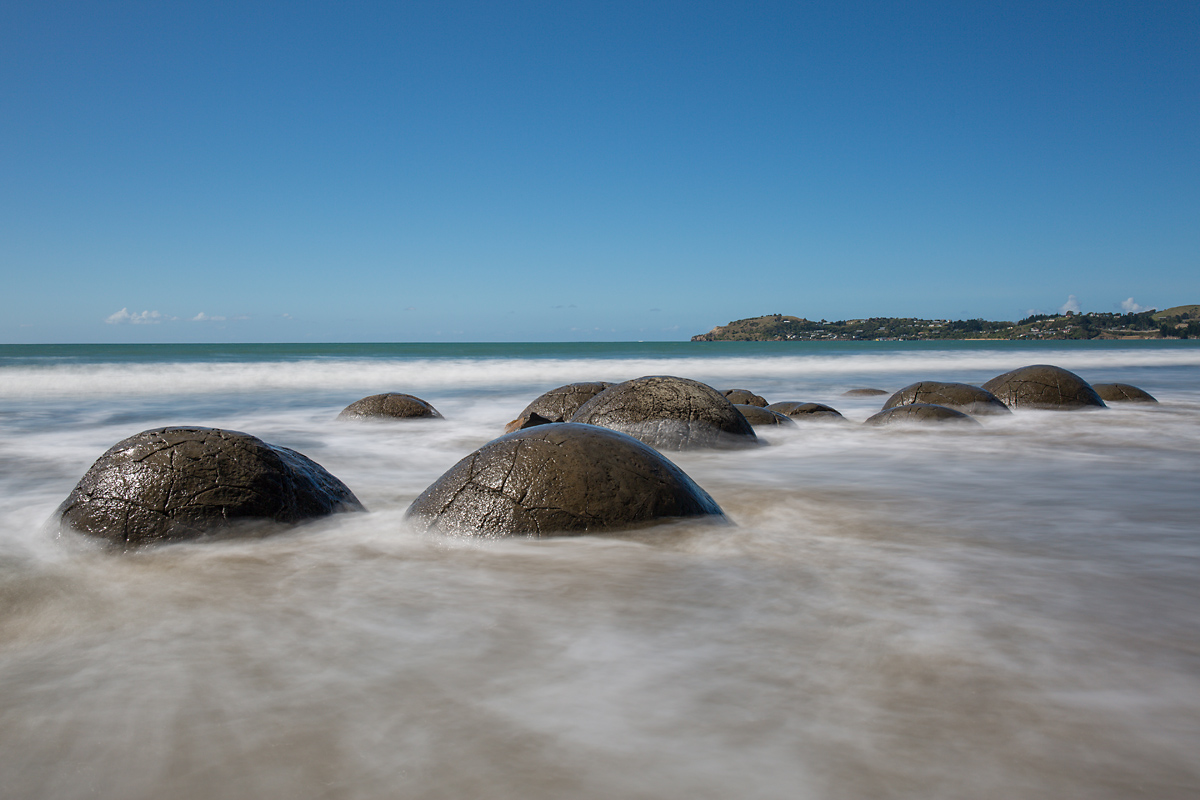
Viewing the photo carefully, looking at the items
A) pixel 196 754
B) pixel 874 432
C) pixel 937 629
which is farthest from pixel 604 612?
pixel 874 432

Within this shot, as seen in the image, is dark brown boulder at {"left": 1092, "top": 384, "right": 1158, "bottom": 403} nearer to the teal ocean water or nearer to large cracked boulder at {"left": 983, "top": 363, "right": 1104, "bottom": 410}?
large cracked boulder at {"left": 983, "top": 363, "right": 1104, "bottom": 410}

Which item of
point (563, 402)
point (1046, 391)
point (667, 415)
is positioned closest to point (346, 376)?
point (563, 402)

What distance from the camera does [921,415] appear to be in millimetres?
9297

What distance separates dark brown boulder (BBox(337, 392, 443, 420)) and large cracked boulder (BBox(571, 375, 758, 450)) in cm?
439

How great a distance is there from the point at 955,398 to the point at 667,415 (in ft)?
18.6

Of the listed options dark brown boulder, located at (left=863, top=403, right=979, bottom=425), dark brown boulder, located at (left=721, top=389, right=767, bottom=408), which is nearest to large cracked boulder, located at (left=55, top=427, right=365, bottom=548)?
dark brown boulder, located at (left=721, top=389, right=767, bottom=408)

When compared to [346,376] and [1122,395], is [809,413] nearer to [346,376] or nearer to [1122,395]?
[1122,395]

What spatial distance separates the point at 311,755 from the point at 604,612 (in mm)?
1288

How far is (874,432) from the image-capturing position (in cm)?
890

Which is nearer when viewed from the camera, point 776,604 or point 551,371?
point 776,604

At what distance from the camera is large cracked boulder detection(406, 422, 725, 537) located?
12.1 feet

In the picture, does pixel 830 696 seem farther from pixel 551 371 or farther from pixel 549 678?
pixel 551 371

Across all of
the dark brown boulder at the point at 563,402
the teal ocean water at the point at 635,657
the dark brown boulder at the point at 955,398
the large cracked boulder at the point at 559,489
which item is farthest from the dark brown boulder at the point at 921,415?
→ the large cracked boulder at the point at 559,489

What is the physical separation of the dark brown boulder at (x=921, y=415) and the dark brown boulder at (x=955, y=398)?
0.95 metres
